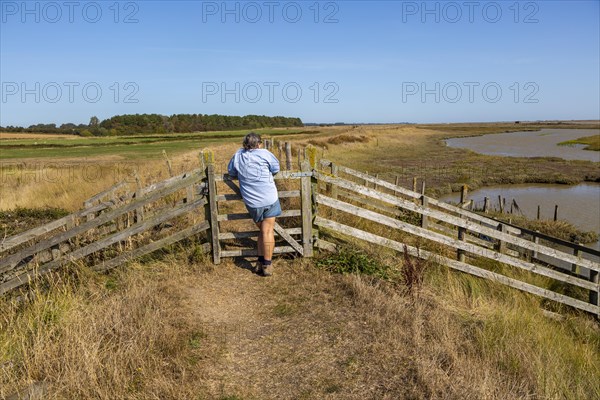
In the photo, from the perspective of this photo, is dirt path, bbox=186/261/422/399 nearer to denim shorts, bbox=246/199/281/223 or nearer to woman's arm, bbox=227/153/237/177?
denim shorts, bbox=246/199/281/223

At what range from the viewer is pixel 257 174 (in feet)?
20.1

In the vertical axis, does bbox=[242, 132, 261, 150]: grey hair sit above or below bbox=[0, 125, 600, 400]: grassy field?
above

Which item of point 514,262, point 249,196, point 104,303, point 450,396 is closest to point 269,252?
point 249,196

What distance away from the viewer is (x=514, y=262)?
7.58m

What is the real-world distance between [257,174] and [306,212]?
1.12m

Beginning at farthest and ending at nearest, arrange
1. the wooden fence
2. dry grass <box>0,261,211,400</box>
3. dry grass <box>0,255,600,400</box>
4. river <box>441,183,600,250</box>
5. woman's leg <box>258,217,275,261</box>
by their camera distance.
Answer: river <box>441,183,600,250</box> < the wooden fence < woman's leg <box>258,217,275,261</box> < dry grass <box>0,255,600,400</box> < dry grass <box>0,261,211,400</box>

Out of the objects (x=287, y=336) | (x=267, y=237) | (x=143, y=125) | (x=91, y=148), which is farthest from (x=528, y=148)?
(x=143, y=125)

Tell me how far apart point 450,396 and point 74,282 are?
532 centimetres

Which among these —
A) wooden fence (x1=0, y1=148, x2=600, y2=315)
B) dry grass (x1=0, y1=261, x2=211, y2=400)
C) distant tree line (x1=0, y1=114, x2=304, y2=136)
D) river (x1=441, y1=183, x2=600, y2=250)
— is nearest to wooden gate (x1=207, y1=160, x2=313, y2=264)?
wooden fence (x1=0, y1=148, x2=600, y2=315)

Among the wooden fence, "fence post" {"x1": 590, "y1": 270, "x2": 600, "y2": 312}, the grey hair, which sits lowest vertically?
"fence post" {"x1": 590, "y1": 270, "x2": 600, "y2": 312}

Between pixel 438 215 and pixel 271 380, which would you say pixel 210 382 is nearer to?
pixel 271 380

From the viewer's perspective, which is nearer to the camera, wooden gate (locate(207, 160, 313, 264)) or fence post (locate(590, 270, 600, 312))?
wooden gate (locate(207, 160, 313, 264))

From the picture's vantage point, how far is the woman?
6.12 m

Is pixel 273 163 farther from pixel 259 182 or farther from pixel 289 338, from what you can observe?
pixel 289 338
